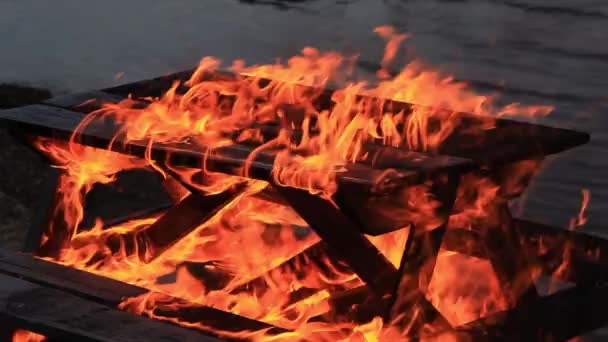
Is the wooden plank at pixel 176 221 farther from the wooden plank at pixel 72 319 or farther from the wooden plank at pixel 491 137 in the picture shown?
the wooden plank at pixel 72 319

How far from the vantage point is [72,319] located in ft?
7.72

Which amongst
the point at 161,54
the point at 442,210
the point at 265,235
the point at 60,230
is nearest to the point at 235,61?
the point at 161,54

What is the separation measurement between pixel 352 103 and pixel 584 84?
4.13 ft

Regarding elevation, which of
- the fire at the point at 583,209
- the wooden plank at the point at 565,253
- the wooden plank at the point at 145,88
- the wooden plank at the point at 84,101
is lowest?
the fire at the point at 583,209

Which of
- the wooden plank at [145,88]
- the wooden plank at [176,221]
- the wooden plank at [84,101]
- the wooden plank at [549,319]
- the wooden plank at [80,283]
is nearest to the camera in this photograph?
the wooden plank at [80,283]

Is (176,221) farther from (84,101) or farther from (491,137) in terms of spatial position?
(491,137)

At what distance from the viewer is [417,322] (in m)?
2.59

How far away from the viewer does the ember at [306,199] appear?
246 cm

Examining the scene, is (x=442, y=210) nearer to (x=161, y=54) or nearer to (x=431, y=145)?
(x=431, y=145)

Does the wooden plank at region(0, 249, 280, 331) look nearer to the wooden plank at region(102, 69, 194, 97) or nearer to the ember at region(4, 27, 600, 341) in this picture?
the ember at region(4, 27, 600, 341)

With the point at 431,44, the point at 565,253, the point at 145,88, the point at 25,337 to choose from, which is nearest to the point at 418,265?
the point at 565,253

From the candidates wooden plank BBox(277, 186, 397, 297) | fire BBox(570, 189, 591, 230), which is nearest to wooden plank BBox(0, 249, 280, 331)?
wooden plank BBox(277, 186, 397, 297)

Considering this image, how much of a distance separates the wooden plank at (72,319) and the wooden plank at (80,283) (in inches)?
1.7

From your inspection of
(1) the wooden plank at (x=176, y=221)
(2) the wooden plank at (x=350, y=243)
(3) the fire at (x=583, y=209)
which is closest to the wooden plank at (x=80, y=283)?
(2) the wooden plank at (x=350, y=243)
